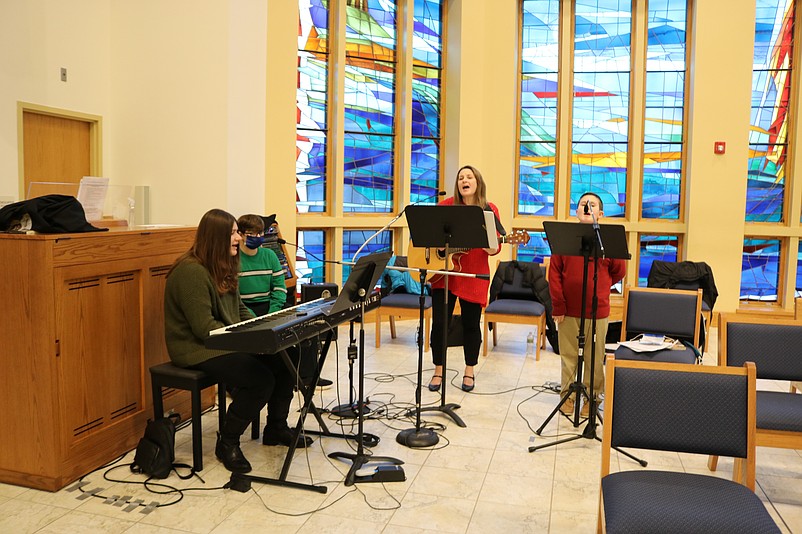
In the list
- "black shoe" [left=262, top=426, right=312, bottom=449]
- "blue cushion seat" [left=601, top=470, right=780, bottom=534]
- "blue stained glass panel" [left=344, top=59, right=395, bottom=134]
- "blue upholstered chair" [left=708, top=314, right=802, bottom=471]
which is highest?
"blue stained glass panel" [left=344, top=59, right=395, bottom=134]

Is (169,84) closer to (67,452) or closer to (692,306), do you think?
(67,452)

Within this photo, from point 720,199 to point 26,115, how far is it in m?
6.90

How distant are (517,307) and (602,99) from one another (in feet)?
10.9

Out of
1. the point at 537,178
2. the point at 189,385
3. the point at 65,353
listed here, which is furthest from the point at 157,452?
the point at 537,178

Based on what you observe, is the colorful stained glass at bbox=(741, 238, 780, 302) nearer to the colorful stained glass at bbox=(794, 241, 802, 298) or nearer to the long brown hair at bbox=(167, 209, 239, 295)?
the colorful stained glass at bbox=(794, 241, 802, 298)

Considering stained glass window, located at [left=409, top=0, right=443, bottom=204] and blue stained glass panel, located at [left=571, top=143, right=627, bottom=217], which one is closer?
stained glass window, located at [left=409, top=0, right=443, bottom=204]

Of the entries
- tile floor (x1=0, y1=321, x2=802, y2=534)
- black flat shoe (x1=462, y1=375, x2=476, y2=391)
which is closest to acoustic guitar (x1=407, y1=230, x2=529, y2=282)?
black flat shoe (x1=462, y1=375, x2=476, y2=391)

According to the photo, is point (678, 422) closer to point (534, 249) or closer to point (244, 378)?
point (244, 378)

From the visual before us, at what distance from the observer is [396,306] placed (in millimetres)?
6648

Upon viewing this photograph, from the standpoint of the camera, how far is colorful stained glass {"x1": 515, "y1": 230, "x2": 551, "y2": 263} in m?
8.75

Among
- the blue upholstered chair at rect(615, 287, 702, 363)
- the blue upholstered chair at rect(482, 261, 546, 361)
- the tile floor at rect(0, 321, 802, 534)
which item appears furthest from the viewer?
the blue upholstered chair at rect(482, 261, 546, 361)

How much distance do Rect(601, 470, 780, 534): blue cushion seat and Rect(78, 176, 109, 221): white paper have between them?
3.75 m

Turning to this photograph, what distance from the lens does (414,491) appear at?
3541 mm

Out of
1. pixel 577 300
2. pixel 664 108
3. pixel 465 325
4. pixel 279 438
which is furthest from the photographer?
pixel 664 108
